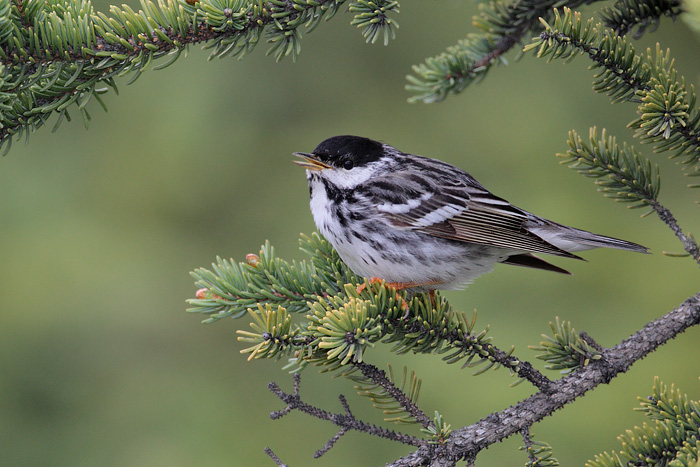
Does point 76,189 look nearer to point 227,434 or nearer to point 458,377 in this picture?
point 227,434

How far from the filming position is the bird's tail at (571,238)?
307 centimetres

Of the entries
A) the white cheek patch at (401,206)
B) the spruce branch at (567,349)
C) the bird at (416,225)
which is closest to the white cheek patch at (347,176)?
the bird at (416,225)

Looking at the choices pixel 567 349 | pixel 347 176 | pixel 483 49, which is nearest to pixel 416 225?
pixel 347 176

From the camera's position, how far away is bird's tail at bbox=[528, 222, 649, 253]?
10.1 feet

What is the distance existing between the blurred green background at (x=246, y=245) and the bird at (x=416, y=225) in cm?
55

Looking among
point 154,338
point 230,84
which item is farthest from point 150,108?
point 154,338

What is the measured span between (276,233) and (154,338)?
0.95 meters

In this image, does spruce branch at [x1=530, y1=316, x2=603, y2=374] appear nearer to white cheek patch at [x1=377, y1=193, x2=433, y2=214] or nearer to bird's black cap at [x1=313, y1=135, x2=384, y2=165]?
white cheek patch at [x1=377, y1=193, x2=433, y2=214]

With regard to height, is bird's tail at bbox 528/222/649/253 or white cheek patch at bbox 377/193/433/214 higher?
white cheek patch at bbox 377/193/433/214

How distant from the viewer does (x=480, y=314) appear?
3643 millimetres

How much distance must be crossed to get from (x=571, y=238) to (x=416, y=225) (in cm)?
71

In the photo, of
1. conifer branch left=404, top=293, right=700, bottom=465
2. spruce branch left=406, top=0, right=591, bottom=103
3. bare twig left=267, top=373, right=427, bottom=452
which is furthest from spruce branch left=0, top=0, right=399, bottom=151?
conifer branch left=404, top=293, right=700, bottom=465

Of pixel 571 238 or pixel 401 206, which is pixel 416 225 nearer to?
pixel 401 206

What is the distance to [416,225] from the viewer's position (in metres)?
3.13
